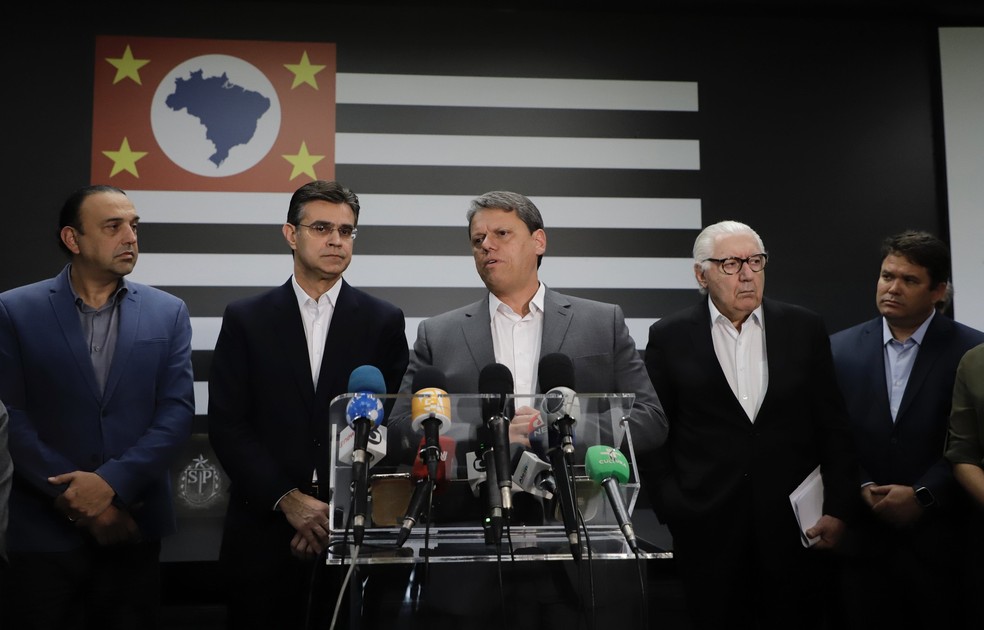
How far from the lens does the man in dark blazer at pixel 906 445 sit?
3320 millimetres

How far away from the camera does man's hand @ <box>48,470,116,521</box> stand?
2.94 m

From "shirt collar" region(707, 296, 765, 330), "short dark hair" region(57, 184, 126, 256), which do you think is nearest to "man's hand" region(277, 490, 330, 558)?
"short dark hair" region(57, 184, 126, 256)

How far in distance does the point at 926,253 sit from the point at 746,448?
1.21 m

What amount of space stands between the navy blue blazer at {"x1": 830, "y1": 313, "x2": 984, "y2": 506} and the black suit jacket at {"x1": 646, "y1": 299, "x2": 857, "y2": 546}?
36 cm

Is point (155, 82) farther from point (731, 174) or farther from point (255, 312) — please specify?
point (731, 174)

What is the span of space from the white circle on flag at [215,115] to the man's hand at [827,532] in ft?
9.79

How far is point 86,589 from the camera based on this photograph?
120 inches

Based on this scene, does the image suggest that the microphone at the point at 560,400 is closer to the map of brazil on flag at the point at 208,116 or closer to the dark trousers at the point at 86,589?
the dark trousers at the point at 86,589

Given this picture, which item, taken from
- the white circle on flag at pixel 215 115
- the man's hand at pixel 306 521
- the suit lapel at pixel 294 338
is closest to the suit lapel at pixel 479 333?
the suit lapel at pixel 294 338

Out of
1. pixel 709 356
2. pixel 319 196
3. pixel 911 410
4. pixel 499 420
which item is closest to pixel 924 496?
pixel 911 410

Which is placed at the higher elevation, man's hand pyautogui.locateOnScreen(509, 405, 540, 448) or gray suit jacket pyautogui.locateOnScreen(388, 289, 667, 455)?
gray suit jacket pyautogui.locateOnScreen(388, 289, 667, 455)

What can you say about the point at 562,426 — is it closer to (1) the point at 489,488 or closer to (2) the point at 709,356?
(1) the point at 489,488

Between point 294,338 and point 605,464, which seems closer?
point 605,464

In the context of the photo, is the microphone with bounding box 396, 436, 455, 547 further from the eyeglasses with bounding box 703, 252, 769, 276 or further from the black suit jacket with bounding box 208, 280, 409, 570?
the eyeglasses with bounding box 703, 252, 769, 276
